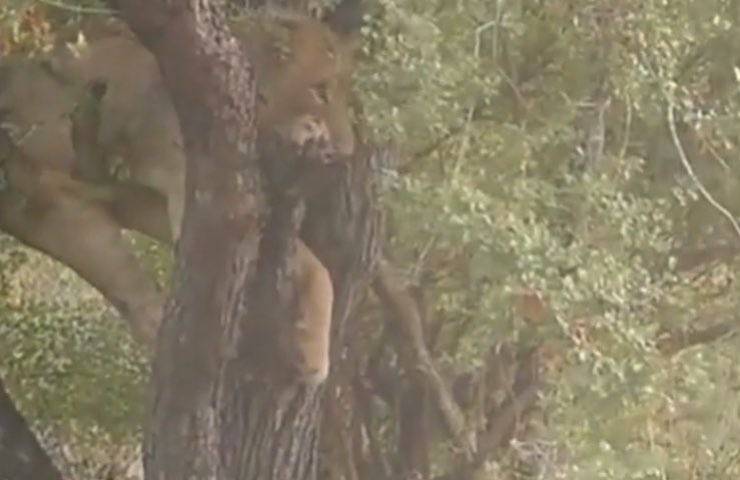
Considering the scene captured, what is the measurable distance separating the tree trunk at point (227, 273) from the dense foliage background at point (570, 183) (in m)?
0.29

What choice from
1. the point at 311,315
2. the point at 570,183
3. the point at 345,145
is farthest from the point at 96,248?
the point at 570,183

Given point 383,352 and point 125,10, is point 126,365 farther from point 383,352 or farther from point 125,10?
point 125,10

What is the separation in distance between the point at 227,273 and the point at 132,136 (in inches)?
30.7

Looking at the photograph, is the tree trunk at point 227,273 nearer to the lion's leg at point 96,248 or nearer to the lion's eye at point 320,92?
the lion's eye at point 320,92

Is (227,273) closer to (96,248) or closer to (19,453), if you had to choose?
(96,248)

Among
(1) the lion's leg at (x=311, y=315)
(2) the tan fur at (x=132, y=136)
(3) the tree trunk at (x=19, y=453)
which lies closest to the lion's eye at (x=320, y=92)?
(2) the tan fur at (x=132, y=136)

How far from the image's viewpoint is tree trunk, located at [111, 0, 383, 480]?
14.3 ft

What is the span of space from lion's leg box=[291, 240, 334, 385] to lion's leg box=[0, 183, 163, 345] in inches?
26.8

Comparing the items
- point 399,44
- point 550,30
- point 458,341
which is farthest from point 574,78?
point 458,341

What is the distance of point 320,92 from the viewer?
4.62 metres

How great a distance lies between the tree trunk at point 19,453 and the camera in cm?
641

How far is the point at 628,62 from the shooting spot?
13.4 ft

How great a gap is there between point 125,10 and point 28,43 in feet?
3.62

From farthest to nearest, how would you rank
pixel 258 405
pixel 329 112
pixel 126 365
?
pixel 126 365, pixel 258 405, pixel 329 112
